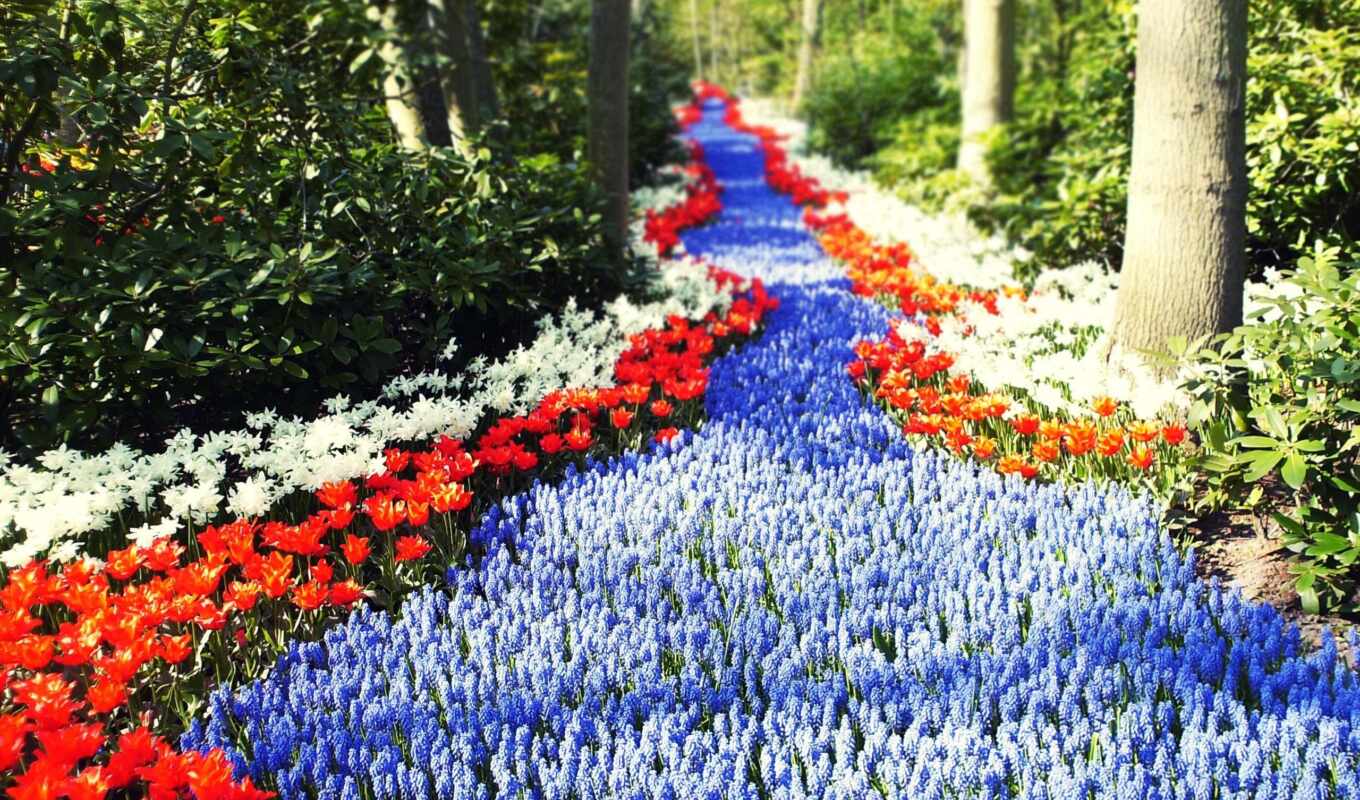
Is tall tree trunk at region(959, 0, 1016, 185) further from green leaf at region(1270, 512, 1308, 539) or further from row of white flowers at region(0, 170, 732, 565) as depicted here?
green leaf at region(1270, 512, 1308, 539)

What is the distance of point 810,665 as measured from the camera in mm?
2467

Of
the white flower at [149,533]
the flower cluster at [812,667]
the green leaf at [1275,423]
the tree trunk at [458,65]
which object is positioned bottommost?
the flower cluster at [812,667]

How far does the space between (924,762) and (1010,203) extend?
25.2 feet

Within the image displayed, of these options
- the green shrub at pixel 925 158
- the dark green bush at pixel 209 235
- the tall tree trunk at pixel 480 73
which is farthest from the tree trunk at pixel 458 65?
the green shrub at pixel 925 158

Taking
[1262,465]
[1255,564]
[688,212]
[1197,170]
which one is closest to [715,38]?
[688,212]

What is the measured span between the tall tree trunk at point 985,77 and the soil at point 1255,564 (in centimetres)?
712

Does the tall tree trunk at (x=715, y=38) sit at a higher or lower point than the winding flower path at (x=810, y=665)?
higher

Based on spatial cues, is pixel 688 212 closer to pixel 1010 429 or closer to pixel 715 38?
pixel 1010 429

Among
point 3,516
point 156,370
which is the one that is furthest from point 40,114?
point 3,516

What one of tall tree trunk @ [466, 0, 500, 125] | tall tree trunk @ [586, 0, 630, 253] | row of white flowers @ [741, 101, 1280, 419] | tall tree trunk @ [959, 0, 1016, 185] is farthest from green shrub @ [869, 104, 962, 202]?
tall tree trunk @ [466, 0, 500, 125]

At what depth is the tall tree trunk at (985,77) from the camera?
9.55 metres

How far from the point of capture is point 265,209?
4211 mm

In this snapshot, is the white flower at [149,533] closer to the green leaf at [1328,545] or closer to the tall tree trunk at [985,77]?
the green leaf at [1328,545]

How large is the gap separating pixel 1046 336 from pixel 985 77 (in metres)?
5.92
